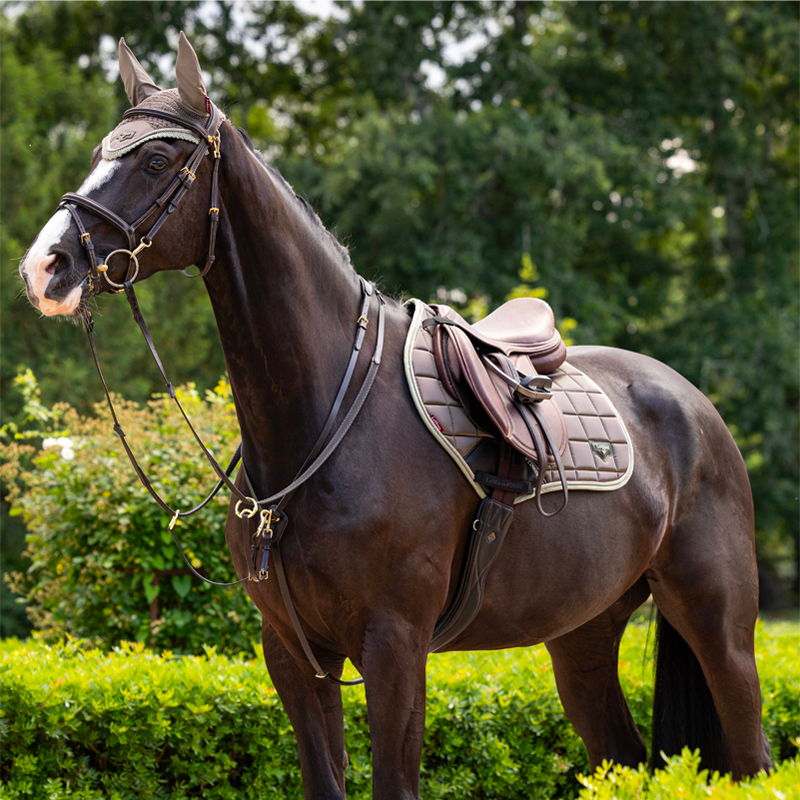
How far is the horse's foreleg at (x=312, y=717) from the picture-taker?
2.60 metres

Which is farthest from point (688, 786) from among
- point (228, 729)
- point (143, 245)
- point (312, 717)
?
point (228, 729)

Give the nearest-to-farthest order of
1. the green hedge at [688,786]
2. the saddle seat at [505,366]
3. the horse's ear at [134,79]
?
the green hedge at [688,786] < the horse's ear at [134,79] < the saddle seat at [505,366]

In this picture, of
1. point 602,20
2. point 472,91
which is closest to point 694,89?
point 602,20

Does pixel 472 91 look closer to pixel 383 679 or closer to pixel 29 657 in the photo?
pixel 29 657

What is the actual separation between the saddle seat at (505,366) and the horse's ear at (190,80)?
39.2 inches

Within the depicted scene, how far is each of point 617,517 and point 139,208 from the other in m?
→ 1.83

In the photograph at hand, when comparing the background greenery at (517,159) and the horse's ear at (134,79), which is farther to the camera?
the background greenery at (517,159)

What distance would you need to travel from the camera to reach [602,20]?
15.2m

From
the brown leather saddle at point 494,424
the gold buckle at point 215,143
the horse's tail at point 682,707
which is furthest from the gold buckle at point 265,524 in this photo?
the horse's tail at point 682,707

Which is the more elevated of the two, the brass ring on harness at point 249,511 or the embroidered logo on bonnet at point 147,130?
the embroidered logo on bonnet at point 147,130

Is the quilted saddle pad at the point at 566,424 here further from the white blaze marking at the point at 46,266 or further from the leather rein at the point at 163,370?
the white blaze marking at the point at 46,266

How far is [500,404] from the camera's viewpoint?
2572mm

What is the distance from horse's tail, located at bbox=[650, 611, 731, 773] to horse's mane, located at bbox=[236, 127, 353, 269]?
1966mm

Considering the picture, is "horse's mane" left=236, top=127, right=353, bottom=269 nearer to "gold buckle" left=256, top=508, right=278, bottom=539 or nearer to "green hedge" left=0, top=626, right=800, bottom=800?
"gold buckle" left=256, top=508, right=278, bottom=539
